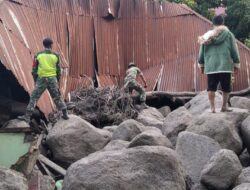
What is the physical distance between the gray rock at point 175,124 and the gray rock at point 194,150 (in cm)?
135

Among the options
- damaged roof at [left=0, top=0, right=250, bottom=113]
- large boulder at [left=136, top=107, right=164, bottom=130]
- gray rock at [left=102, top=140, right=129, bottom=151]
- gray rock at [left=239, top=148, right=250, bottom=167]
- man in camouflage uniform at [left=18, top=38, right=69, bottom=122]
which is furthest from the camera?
damaged roof at [left=0, top=0, right=250, bottom=113]

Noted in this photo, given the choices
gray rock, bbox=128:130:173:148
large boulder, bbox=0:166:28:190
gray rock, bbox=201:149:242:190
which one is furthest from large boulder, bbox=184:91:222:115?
large boulder, bbox=0:166:28:190

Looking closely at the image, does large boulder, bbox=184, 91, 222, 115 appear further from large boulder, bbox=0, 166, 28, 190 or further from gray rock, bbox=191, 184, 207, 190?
large boulder, bbox=0, 166, 28, 190

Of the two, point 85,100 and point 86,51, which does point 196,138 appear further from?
point 86,51

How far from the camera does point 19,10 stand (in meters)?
13.8

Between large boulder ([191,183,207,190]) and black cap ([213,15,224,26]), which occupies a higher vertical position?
black cap ([213,15,224,26])

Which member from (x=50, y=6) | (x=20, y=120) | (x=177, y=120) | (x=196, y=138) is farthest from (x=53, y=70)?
(x=50, y=6)

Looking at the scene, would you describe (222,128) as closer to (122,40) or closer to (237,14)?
(122,40)

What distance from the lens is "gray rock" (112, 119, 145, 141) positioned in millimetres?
9602

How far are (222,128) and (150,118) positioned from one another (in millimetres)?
3577

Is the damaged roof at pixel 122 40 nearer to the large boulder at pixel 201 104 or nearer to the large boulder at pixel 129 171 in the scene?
the large boulder at pixel 201 104

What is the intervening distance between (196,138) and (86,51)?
8.08 meters

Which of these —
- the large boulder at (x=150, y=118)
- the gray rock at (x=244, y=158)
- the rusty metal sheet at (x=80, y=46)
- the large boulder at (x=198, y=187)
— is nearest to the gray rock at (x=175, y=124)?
the large boulder at (x=150, y=118)

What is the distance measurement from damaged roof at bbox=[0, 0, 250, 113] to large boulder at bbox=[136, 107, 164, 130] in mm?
2383
